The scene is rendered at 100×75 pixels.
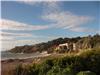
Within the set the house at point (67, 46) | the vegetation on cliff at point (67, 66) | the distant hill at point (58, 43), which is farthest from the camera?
the house at point (67, 46)

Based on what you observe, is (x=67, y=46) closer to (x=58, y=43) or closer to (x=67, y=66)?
(x=58, y=43)

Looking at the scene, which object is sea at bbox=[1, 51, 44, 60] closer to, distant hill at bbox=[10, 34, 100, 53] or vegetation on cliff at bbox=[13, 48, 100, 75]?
distant hill at bbox=[10, 34, 100, 53]

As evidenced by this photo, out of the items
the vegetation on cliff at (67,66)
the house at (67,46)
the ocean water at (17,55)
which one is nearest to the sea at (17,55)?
the ocean water at (17,55)

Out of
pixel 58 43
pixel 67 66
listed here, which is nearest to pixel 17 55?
pixel 58 43

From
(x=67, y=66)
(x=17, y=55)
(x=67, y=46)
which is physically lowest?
(x=67, y=66)

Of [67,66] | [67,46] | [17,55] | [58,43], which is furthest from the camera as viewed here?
[67,46]

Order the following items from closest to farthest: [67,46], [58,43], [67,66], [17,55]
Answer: [67,66] → [17,55] → [58,43] → [67,46]

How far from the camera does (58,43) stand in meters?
6.42

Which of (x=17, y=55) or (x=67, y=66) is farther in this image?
(x=17, y=55)

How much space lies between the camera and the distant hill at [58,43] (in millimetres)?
6250

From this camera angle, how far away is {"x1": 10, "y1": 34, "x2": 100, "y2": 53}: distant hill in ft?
20.5

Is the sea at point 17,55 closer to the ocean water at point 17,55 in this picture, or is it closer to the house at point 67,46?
the ocean water at point 17,55

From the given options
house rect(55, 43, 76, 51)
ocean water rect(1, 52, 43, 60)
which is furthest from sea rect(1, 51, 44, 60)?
house rect(55, 43, 76, 51)

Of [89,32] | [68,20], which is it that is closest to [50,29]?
[68,20]
